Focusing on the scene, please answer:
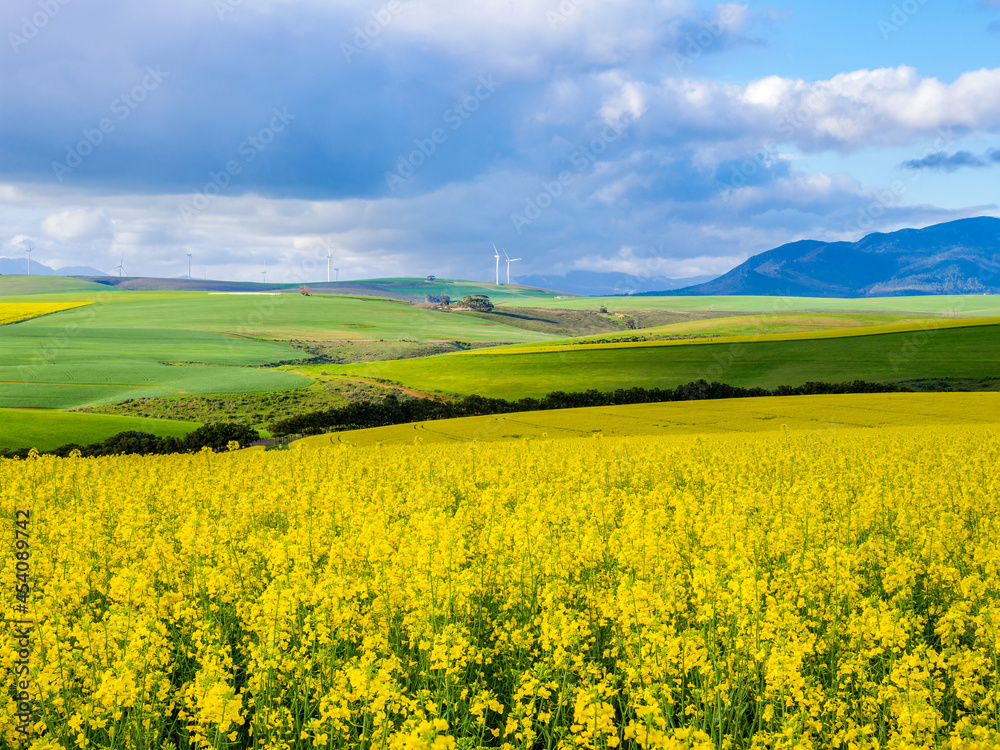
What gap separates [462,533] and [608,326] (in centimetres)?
15129

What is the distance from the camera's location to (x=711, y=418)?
124 feet

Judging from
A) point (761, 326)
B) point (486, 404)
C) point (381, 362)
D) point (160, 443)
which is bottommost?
point (160, 443)

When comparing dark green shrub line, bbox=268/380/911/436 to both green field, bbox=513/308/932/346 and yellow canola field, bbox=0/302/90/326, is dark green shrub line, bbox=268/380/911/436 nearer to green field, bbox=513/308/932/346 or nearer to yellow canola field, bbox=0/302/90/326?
green field, bbox=513/308/932/346

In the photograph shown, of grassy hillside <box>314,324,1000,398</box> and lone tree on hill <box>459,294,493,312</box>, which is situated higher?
lone tree on hill <box>459,294,493,312</box>

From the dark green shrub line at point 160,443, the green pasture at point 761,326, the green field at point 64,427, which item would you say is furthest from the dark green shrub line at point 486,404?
the green pasture at point 761,326

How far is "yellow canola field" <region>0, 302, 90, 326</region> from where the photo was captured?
108 m

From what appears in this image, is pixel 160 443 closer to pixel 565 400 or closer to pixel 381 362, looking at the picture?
pixel 565 400

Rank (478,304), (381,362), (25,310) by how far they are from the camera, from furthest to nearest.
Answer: (478,304)
(25,310)
(381,362)

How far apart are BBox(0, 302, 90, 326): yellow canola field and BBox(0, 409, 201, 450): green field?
7643 cm

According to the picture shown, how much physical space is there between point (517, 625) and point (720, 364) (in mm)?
60467

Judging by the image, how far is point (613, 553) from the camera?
6.89 meters

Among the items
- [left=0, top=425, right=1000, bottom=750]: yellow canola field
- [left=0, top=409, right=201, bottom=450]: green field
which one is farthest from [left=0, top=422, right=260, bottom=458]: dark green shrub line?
[left=0, top=425, right=1000, bottom=750]: yellow canola field

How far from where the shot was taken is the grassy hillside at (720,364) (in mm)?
54344

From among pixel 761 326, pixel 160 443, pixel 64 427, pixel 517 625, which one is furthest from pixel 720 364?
pixel 517 625
